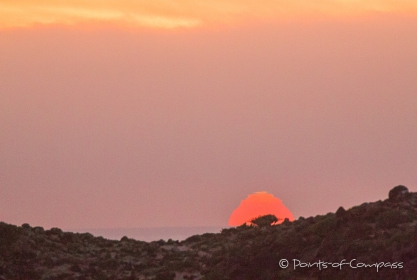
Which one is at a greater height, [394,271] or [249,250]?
[249,250]

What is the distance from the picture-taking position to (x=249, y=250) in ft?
162

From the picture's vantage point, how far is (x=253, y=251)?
48906mm

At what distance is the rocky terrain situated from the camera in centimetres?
4219

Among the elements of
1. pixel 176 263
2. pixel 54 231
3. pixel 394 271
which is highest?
pixel 54 231

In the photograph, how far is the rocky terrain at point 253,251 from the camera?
138ft

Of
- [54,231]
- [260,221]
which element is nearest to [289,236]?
[260,221]

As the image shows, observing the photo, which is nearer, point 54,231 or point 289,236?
point 289,236

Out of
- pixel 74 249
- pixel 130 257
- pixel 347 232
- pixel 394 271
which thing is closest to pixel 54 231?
pixel 74 249

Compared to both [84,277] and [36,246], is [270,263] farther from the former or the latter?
[36,246]

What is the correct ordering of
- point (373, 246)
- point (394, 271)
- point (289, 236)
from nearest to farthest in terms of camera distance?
point (394, 271) → point (373, 246) → point (289, 236)

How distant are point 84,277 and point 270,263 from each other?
1215cm

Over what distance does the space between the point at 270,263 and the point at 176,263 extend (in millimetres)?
7928

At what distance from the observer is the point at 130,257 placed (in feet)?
182

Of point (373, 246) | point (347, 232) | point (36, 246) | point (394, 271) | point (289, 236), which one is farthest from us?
point (36, 246)
